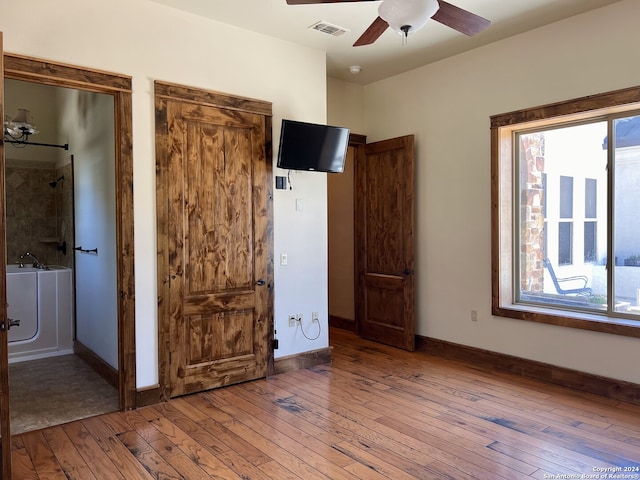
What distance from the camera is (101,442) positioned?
9.53 feet

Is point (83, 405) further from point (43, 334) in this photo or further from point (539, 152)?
point (539, 152)

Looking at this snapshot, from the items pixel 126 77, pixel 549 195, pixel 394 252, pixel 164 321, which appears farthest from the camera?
pixel 394 252

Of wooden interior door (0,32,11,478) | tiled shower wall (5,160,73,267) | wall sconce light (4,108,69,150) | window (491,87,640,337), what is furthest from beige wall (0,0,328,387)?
tiled shower wall (5,160,73,267)

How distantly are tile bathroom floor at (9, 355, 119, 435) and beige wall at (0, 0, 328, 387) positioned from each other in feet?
1.62

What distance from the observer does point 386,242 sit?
5230 millimetres

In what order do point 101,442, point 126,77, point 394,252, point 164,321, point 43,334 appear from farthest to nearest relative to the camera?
point 394,252
point 43,334
point 164,321
point 126,77
point 101,442

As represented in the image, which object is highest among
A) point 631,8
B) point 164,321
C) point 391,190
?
point 631,8

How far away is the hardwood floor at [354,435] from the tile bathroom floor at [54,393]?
200 millimetres

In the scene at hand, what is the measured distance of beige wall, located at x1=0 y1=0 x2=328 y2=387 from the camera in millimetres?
3119

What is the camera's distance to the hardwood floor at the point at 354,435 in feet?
8.42

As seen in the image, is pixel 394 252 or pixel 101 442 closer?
pixel 101 442

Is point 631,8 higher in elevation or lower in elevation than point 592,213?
higher

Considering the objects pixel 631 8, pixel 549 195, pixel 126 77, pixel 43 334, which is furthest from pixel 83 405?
pixel 631 8

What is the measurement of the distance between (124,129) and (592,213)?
3750mm
